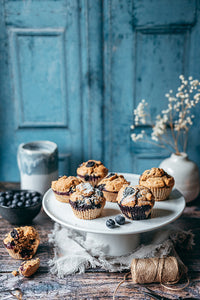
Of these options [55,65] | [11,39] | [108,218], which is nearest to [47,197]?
[108,218]

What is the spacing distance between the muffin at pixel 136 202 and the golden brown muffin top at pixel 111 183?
0.11m

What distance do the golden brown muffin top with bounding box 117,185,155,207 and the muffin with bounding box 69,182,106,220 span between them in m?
0.09

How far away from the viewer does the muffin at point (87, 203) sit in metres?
1.36

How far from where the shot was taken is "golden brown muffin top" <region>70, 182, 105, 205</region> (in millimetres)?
1382

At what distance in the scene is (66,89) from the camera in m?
2.37

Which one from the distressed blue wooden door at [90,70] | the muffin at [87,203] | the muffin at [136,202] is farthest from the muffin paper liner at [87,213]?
the distressed blue wooden door at [90,70]

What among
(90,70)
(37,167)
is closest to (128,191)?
(37,167)

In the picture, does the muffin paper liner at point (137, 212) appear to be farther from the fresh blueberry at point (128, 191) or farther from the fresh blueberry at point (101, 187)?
the fresh blueberry at point (101, 187)

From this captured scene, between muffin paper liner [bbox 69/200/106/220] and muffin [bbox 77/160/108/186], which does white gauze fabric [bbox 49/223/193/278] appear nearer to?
muffin paper liner [bbox 69/200/106/220]

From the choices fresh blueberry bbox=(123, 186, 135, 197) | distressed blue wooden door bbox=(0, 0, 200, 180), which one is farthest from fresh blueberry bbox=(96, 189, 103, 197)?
distressed blue wooden door bbox=(0, 0, 200, 180)

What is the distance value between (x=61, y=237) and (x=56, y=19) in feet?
4.94

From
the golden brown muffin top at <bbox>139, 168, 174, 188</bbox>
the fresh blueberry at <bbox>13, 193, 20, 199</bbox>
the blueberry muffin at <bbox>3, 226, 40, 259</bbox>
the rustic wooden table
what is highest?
the golden brown muffin top at <bbox>139, 168, 174, 188</bbox>

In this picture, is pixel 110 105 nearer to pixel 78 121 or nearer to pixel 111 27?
pixel 78 121

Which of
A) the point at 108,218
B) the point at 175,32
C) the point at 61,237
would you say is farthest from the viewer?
the point at 175,32
